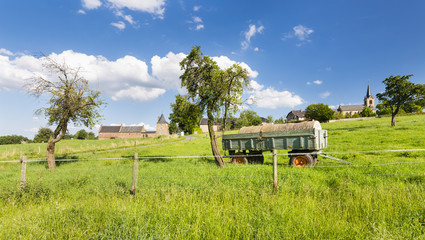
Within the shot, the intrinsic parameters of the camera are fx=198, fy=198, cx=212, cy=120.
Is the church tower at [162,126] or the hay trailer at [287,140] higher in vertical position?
the church tower at [162,126]

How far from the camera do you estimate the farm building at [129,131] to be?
97.1 metres

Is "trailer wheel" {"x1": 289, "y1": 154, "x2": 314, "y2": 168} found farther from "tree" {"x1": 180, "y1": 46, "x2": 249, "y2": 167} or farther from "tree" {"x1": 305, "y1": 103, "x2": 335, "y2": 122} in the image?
"tree" {"x1": 305, "y1": 103, "x2": 335, "y2": 122}

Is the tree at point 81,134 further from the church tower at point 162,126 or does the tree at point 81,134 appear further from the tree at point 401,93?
the tree at point 401,93

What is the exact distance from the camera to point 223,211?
4254 mm

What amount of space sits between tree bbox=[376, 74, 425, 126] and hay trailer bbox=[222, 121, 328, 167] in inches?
968

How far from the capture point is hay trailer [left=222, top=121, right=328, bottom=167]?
10398 mm

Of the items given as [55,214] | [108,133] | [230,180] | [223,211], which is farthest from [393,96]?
[108,133]

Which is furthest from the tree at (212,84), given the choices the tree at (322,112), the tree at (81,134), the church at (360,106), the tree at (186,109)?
the church at (360,106)

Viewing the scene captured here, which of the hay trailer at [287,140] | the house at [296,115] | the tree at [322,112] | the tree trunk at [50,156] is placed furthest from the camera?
the house at [296,115]

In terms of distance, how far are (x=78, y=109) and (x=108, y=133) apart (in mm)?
95325

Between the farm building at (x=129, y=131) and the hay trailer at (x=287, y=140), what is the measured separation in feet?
287

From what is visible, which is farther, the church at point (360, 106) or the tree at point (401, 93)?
the church at point (360, 106)

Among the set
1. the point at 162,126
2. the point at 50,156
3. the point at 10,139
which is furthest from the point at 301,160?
the point at 10,139

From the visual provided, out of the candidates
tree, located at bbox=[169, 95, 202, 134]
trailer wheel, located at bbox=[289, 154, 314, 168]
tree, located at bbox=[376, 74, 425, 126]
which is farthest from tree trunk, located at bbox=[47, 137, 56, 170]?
tree, located at bbox=[376, 74, 425, 126]
